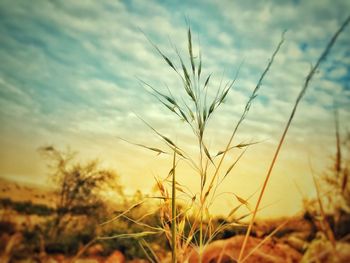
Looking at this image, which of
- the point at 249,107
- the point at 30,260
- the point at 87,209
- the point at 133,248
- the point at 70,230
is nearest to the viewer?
the point at 249,107

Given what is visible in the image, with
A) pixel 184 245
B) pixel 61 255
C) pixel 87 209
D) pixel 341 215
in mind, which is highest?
pixel 341 215

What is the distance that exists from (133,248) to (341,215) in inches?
300

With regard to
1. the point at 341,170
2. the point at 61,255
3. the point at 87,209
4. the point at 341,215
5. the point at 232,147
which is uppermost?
the point at 232,147

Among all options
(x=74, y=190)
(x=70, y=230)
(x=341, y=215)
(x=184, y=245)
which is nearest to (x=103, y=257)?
(x=70, y=230)

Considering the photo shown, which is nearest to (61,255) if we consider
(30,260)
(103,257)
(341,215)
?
(103,257)

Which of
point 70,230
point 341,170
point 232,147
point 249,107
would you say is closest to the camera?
point 341,170

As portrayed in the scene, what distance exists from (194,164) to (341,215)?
737 millimetres

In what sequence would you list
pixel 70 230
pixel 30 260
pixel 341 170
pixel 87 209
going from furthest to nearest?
pixel 87 209, pixel 70 230, pixel 30 260, pixel 341 170

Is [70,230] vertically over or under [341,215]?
under

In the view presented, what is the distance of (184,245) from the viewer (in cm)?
155

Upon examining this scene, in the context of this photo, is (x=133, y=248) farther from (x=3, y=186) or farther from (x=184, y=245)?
(x=3, y=186)

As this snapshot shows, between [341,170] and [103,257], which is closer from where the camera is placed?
[341,170]

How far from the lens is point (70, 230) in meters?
10.7

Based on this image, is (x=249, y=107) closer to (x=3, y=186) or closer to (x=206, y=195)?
(x=206, y=195)
